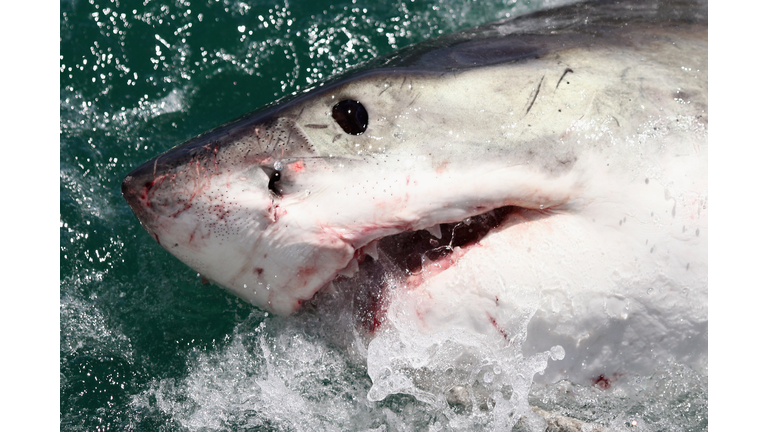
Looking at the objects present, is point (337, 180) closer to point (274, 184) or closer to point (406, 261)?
point (274, 184)

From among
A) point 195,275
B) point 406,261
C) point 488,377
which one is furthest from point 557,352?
point 195,275

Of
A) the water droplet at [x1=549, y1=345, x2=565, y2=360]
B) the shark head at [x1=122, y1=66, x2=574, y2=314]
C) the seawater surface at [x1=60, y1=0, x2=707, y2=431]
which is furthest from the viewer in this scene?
the seawater surface at [x1=60, y1=0, x2=707, y2=431]

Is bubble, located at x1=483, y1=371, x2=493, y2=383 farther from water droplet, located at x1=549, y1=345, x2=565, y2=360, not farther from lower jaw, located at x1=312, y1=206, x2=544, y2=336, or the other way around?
lower jaw, located at x1=312, y1=206, x2=544, y2=336

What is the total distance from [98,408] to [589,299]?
1.52m

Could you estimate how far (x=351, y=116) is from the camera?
1.47 metres

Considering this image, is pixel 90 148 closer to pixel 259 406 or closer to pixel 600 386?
pixel 259 406

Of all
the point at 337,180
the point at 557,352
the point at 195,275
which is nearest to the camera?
the point at 337,180

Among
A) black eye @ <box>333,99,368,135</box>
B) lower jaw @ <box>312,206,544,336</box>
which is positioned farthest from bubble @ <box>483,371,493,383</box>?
black eye @ <box>333,99,368,135</box>

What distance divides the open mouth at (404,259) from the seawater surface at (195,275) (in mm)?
183

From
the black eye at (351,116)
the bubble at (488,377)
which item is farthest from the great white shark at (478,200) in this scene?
the bubble at (488,377)

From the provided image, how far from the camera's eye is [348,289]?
161 cm

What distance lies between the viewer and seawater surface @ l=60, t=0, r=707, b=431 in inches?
70.8

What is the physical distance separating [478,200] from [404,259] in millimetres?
244

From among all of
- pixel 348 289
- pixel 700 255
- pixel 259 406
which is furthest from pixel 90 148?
pixel 700 255
